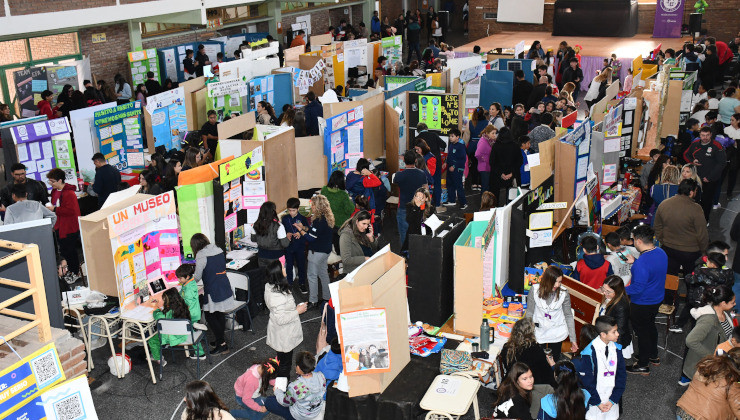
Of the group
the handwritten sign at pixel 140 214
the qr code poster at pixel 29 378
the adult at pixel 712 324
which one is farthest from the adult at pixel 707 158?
the qr code poster at pixel 29 378

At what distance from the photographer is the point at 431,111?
12820 millimetres

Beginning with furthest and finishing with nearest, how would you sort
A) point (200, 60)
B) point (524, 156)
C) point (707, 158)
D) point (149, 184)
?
point (200, 60) < point (524, 156) < point (707, 158) < point (149, 184)

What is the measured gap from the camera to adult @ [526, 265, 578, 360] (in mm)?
6582

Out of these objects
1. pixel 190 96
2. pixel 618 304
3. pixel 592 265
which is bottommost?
pixel 618 304

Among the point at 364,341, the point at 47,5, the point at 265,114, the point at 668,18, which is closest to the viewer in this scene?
the point at 364,341

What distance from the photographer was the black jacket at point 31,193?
9641 mm

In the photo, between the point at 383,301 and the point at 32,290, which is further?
the point at 383,301

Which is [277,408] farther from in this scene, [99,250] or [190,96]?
[190,96]

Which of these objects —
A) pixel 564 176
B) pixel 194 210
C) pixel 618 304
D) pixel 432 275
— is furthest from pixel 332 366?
pixel 564 176

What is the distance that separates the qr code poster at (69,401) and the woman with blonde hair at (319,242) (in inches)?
144

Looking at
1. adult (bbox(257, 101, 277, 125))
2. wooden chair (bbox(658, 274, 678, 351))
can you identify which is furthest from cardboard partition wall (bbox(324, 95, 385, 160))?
wooden chair (bbox(658, 274, 678, 351))

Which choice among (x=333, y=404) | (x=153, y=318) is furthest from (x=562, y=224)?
(x=153, y=318)

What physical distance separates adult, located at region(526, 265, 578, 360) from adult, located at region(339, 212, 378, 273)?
2.13 m

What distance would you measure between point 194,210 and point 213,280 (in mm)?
1304
